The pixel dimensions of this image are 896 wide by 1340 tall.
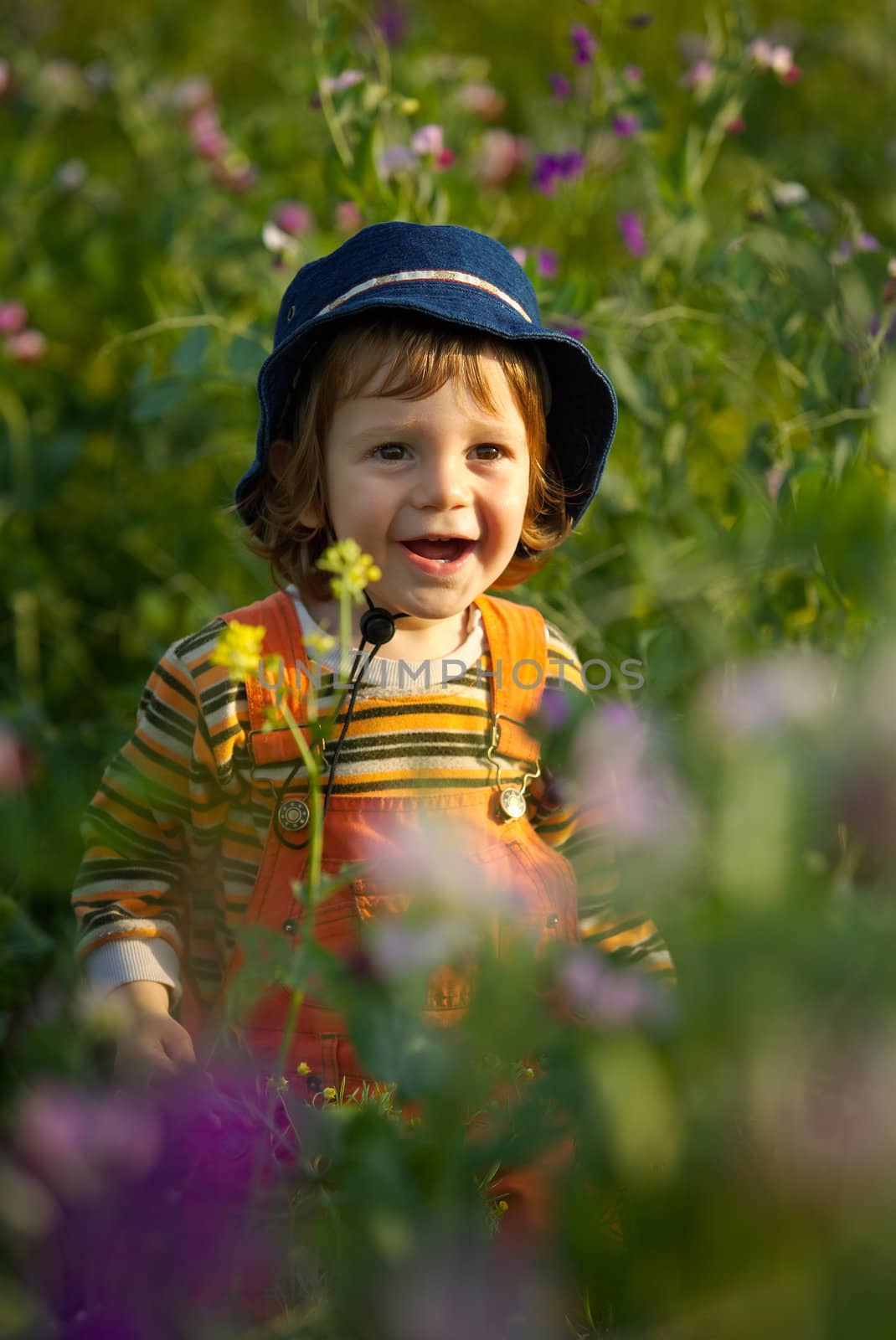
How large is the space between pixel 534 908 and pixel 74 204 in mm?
2234

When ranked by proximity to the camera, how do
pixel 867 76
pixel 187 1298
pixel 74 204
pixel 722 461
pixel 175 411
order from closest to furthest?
pixel 187 1298
pixel 722 461
pixel 175 411
pixel 74 204
pixel 867 76

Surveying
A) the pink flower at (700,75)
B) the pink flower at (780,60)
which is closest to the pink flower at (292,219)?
the pink flower at (700,75)

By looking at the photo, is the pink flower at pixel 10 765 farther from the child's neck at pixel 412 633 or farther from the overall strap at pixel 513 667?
the overall strap at pixel 513 667

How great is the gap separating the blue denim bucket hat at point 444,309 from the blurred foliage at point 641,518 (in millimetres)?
140

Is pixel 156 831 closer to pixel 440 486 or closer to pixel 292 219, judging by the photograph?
pixel 440 486

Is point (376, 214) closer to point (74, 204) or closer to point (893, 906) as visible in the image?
point (893, 906)

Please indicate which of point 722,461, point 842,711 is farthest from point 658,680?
point 722,461

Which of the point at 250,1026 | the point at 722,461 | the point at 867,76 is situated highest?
the point at 867,76

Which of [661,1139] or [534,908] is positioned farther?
[534,908]

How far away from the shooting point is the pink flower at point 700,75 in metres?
1.71

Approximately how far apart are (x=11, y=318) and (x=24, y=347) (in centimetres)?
6

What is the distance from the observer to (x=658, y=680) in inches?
42.4

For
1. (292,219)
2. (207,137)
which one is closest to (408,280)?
(292,219)

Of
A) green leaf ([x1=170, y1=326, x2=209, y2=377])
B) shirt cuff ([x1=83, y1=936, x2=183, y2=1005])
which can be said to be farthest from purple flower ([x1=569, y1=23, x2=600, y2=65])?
shirt cuff ([x1=83, y1=936, x2=183, y2=1005])
